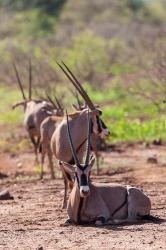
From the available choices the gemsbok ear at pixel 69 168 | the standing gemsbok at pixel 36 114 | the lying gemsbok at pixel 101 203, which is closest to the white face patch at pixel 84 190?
the lying gemsbok at pixel 101 203

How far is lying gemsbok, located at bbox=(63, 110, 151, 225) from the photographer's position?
9.12 meters

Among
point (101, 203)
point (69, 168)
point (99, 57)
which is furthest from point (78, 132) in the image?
point (99, 57)

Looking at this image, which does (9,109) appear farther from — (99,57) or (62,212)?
(62,212)

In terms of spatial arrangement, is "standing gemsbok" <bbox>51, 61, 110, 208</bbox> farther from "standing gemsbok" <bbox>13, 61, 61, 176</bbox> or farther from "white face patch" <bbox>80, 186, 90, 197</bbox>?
"standing gemsbok" <bbox>13, 61, 61, 176</bbox>

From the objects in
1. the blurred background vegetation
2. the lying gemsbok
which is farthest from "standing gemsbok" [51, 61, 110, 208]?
the blurred background vegetation

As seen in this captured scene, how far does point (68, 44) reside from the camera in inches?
1468

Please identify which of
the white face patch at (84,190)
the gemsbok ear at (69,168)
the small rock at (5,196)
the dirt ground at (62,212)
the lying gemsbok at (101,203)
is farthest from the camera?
the small rock at (5,196)

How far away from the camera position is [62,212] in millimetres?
10289

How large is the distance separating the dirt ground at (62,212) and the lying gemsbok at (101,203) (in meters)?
0.23

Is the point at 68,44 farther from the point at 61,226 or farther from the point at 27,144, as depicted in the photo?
the point at 61,226

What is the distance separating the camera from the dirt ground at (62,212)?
805 centimetres

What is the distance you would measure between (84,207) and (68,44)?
28.5m

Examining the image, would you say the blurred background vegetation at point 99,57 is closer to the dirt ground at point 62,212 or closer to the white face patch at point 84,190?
the dirt ground at point 62,212

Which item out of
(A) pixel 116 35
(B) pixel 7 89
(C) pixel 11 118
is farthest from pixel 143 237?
(A) pixel 116 35
